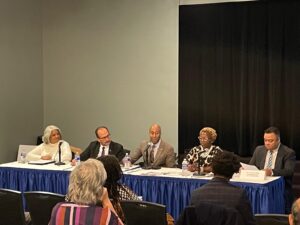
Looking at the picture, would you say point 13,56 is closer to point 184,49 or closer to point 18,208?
point 184,49

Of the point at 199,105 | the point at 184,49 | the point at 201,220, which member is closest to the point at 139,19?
the point at 184,49

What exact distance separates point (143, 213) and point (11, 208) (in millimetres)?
1079

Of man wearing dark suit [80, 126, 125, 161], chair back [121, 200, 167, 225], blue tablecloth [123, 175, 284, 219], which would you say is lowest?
blue tablecloth [123, 175, 284, 219]

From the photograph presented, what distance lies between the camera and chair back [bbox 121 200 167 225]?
11.9 ft

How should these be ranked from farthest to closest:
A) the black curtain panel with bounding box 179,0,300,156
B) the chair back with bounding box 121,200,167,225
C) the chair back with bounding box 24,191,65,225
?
the black curtain panel with bounding box 179,0,300,156 < the chair back with bounding box 24,191,65,225 < the chair back with bounding box 121,200,167,225

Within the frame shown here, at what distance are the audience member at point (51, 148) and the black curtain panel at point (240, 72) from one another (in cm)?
198

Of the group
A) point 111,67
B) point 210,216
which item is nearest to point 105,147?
point 111,67

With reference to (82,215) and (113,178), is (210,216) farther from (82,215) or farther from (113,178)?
(113,178)

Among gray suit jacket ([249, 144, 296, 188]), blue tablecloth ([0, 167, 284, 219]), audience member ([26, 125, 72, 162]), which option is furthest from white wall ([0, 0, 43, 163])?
gray suit jacket ([249, 144, 296, 188])

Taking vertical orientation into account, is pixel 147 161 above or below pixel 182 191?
above

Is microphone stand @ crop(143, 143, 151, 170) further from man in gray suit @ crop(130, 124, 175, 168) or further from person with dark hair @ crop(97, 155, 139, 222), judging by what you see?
person with dark hair @ crop(97, 155, 139, 222)

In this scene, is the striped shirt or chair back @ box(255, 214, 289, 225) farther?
chair back @ box(255, 214, 289, 225)

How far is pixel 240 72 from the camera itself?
7.77 meters

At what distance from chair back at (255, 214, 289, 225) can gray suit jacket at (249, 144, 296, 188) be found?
2.46 meters
